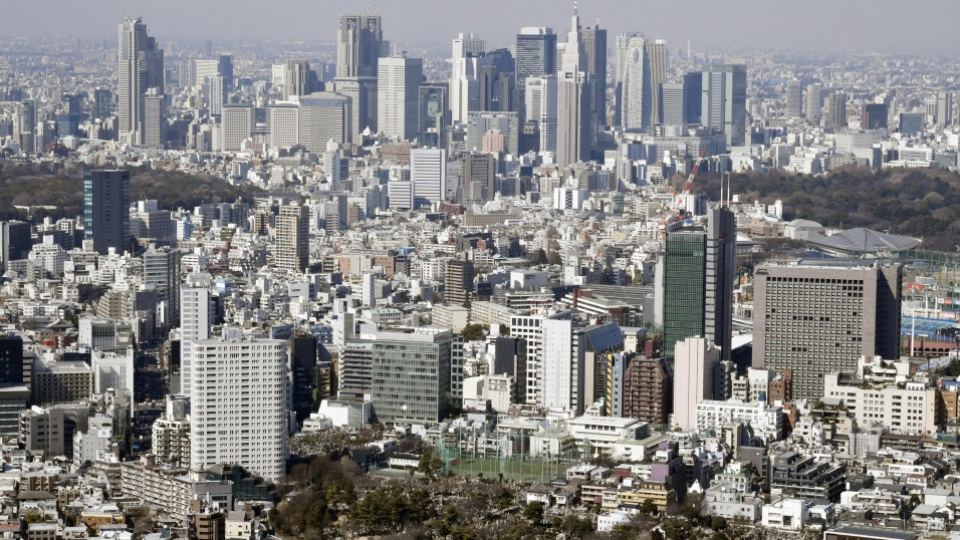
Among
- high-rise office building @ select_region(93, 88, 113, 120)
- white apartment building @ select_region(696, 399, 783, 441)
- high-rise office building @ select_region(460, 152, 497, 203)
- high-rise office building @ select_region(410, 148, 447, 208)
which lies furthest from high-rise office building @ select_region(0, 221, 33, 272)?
high-rise office building @ select_region(93, 88, 113, 120)

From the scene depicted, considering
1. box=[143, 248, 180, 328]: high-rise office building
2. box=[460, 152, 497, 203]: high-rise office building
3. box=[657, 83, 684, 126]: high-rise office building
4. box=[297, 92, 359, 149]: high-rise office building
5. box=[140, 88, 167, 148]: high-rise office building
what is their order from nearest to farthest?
box=[143, 248, 180, 328]: high-rise office building
box=[460, 152, 497, 203]: high-rise office building
box=[297, 92, 359, 149]: high-rise office building
box=[140, 88, 167, 148]: high-rise office building
box=[657, 83, 684, 126]: high-rise office building

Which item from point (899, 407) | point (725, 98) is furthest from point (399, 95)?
point (899, 407)

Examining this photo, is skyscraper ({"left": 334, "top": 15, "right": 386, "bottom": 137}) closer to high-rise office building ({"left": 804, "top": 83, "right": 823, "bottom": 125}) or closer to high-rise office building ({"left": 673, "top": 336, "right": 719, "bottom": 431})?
high-rise office building ({"left": 804, "top": 83, "right": 823, "bottom": 125})

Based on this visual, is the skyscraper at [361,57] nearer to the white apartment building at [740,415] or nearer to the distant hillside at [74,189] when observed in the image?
the distant hillside at [74,189]

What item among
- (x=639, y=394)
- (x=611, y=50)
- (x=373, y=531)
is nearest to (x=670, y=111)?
(x=611, y=50)

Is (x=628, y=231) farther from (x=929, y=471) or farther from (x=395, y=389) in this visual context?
(x=929, y=471)

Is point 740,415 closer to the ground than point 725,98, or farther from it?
closer to the ground

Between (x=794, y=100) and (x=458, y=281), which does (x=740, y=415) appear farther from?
(x=794, y=100)
